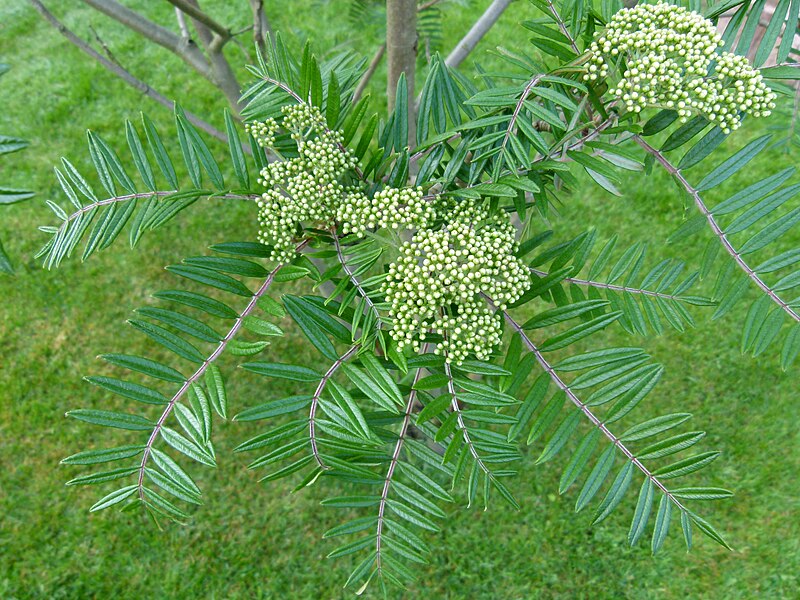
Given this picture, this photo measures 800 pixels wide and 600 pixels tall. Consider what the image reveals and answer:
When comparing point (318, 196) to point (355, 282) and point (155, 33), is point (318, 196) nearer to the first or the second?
point (355, 282)

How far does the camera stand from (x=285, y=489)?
8.87 feet

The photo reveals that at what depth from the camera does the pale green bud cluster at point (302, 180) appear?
97 cm

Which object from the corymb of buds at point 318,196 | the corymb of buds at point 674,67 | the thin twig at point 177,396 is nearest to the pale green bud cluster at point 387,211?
the corymb of buds at point 318,196

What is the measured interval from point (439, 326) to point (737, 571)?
7.51 feet

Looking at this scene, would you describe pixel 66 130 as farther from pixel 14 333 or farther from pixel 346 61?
pixel 346 61

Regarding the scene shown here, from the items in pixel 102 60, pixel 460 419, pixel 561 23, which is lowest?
pixel 102 60

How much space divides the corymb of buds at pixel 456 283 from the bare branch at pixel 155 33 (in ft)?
3.65

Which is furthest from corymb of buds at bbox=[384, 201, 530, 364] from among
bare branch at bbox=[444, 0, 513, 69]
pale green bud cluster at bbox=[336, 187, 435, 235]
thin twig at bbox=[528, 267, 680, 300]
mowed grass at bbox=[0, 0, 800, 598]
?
mowed grass at bbox=[0, 0, 800, 598]

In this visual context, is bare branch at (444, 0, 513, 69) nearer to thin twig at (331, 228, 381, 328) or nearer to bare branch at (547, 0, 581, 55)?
bare branch at (547, 0, 581, 55)

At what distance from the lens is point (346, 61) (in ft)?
4.28

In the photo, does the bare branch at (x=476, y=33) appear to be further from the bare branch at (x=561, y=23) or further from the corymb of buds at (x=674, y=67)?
the corymb of buds at (x=674, y=67)

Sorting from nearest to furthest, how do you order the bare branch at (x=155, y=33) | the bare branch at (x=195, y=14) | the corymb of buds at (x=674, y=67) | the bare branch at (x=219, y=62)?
the corymb of buds at (x=674, y=67)
the bare branch at (x=195, y=14)
the bare branch at (x=155, y=33)
the bare branch at (x=219, y=62)

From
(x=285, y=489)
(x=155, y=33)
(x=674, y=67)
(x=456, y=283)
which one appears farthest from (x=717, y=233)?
(x=285, y=489)

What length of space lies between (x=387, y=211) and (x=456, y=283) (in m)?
0.15
